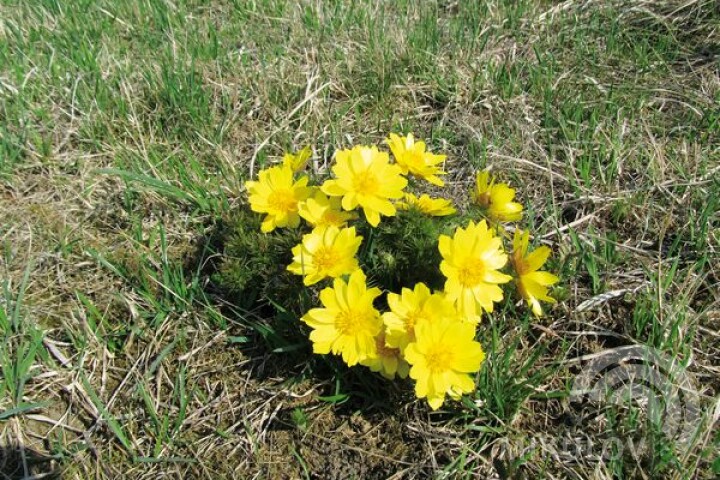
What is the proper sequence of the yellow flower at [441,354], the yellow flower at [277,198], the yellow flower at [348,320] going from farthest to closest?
the yellow flower at [277,198] < the yellow flower at [348,320] < the yellow flower at [441,354]

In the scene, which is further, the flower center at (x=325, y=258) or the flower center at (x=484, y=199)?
the flower center at (x=484, y=199)

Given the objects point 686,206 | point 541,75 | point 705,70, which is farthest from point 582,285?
point 705,70

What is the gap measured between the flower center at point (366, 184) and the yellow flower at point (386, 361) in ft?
1.30

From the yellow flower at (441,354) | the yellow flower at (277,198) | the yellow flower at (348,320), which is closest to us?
the yellow flower at (441,354)

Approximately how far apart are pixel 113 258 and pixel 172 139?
69 cm

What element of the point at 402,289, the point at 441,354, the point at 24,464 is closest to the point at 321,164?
the point at 402,289

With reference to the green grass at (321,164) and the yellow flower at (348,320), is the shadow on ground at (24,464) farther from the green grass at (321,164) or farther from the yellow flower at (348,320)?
the yellow flower at (348,320)

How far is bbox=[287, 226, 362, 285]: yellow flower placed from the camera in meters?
1.64

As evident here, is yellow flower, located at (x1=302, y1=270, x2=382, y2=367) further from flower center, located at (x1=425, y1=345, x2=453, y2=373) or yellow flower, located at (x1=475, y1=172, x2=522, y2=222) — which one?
yellow flower, located at (x1=475, y1=172, x2=522, y2=222)

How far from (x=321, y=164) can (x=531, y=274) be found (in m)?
1.14

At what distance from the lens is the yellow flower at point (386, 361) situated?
62.7 inches

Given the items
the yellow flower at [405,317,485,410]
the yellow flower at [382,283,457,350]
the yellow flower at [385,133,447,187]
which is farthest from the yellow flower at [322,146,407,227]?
the yellow flower at [405,317,485,410]

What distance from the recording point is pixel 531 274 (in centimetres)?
170

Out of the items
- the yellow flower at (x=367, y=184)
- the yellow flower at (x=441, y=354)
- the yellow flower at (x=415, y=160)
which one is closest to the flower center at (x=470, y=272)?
the yellow flower at (x=441, y=354)
